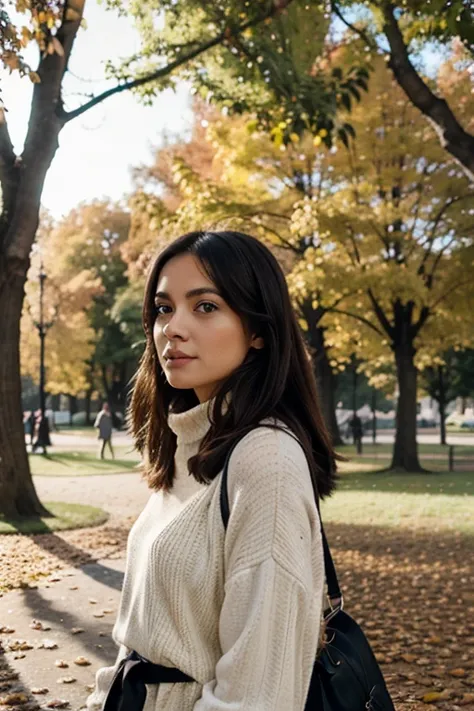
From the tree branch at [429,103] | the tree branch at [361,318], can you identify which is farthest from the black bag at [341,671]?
the tree branch at [361,318]

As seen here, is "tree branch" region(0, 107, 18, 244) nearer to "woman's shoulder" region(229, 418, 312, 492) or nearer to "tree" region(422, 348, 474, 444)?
"woman's shoulder" region(229, 418, 312, 492)

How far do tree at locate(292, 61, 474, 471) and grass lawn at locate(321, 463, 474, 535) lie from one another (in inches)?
172

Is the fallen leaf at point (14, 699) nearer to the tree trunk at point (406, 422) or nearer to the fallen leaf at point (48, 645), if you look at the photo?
the fallen leaf at point (48, 645)

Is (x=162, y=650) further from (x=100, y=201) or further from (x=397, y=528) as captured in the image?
(x=100, y=201)

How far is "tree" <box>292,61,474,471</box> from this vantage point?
19.9 m

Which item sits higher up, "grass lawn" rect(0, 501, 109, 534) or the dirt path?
"grass lawn" rect(0, 501, 109, 534)

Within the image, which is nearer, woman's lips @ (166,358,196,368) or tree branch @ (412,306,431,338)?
woman's lips @ (166,358,196,368)

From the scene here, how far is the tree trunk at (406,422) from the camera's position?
23703 millimetres

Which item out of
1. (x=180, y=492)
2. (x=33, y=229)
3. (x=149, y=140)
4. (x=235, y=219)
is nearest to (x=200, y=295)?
(x=180, y=492)

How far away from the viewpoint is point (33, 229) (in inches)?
464

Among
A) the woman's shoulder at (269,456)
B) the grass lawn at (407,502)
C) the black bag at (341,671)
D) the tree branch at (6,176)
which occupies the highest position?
the tree branch at (6,176)

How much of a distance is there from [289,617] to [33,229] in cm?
1073

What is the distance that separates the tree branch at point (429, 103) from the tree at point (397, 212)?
8317 mm

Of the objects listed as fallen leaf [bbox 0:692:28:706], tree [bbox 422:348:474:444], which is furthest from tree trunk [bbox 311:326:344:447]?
fallen leaf [bbox 0:692:28:706]
